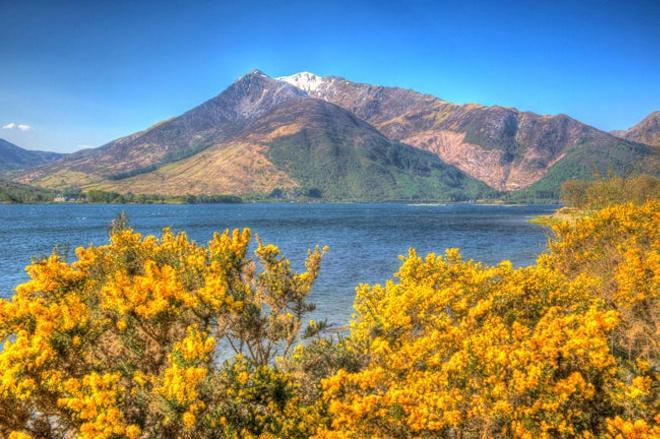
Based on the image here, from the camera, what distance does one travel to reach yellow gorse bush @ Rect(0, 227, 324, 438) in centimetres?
1252

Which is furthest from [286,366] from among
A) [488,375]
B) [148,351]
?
[488,375]

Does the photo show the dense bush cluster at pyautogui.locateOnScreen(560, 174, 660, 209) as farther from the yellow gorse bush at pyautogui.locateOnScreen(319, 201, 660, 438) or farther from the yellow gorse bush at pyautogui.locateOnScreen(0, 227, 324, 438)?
the yellow gorse bush at pyautogui.locateOnScreen(0, 227, 324, 438)

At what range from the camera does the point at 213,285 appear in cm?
1689

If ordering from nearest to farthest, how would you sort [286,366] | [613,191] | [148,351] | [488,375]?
1. [488,375]
2. [148,351]
3. [286,366]
4. [613,191]

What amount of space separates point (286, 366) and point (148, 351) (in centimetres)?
628

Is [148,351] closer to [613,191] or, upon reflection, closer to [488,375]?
[488,375]

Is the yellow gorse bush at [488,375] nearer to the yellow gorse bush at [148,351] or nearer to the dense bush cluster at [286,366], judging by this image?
the dense bush cluster at [286,366]

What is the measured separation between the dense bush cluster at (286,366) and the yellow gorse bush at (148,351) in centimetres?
6

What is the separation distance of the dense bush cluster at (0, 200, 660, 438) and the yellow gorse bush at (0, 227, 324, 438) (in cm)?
6

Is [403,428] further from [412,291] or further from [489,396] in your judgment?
[412,291]

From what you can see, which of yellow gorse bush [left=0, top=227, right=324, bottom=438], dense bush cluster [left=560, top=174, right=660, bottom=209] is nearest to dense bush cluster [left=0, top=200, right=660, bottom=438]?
yellow gorse bush [left=0, top=227, right=324, bottom=438]

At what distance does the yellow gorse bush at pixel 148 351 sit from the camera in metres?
12.5

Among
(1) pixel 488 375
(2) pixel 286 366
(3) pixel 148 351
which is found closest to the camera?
(1) pixel 488 375

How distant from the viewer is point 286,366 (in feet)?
66.2
